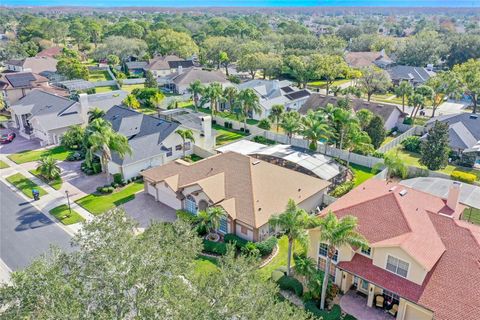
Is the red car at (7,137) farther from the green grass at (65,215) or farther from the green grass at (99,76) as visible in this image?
the green grass at (99,76)

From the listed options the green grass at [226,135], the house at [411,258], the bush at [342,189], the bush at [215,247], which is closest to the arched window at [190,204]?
the bush at [215,247]

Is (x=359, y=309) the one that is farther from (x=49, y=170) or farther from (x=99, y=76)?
(x=99, y=76)

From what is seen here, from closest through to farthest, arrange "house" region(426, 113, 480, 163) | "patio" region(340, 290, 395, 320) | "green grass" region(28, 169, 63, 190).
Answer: "patio" region(340, 290, 395, 320) → "green grass" region(28, 169, 63, 190) → "house" region(426, 113, 480, 163)

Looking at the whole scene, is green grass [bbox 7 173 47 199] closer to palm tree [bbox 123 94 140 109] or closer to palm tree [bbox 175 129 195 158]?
palm tree [bbox 175 129 195 158]

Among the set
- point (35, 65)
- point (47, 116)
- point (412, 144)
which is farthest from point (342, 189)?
point (35, 65)

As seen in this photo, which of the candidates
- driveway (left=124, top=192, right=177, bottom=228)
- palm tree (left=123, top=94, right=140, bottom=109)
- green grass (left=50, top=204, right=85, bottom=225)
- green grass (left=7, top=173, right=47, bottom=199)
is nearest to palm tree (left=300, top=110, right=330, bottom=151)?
driveway (left=124, top=192, right=177, bottom=228)

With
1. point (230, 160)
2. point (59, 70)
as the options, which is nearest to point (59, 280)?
point (230, 160)

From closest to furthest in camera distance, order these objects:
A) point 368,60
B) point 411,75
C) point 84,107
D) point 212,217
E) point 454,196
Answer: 1. point 454,196
2. point 212,217
3. point 84,107
4. point 411,75
5. point 368,60

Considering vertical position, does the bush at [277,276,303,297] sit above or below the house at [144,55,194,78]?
below
